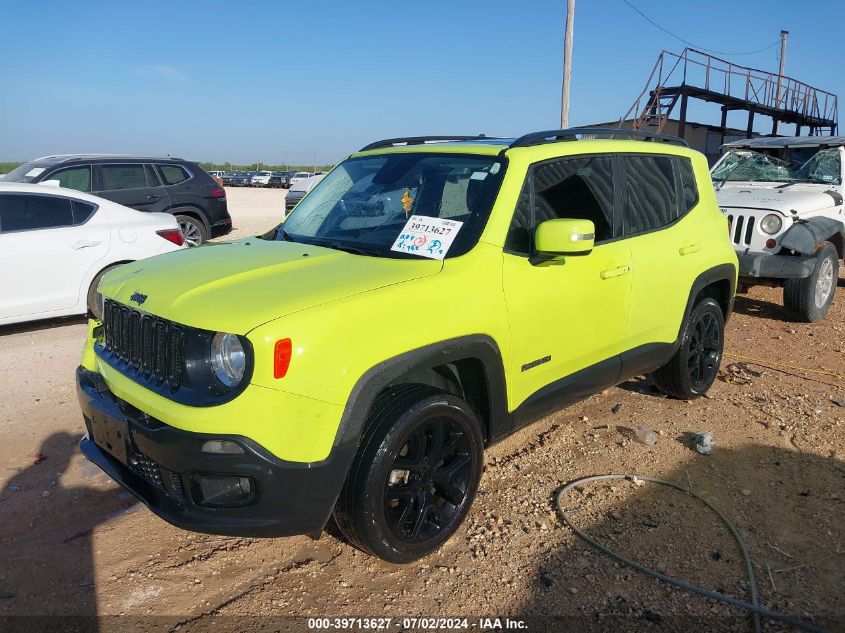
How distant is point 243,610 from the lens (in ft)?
8.85

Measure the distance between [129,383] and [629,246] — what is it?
275cm

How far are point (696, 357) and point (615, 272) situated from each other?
149cm

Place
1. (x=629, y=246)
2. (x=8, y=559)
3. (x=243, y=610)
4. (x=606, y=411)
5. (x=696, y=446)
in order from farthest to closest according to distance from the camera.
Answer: (x=606, y=411), (x=696, y=446), (x=629, y=246), (x=8, y=559), (x=243, y=610)

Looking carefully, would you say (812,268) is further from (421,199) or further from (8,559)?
(8,559)

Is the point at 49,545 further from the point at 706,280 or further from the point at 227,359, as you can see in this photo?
the point at 706,280

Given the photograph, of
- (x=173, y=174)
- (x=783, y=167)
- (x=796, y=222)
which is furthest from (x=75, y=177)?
(x=783, y=167)

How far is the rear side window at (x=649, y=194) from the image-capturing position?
157 inches

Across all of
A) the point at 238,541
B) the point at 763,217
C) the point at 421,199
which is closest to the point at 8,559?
the point at 238,541

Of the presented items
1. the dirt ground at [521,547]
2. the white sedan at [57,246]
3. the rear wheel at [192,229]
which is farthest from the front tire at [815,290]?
the rear wheel at [192,229]

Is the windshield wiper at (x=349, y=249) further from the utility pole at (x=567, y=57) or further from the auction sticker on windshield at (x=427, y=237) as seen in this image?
the utility pole at (x=567, y=57)

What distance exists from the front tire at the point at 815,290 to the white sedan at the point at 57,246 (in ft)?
22.5

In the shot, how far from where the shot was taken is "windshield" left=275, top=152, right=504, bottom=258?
10.6 ft

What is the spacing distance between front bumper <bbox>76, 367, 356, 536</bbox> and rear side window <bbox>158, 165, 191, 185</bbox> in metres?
9.37

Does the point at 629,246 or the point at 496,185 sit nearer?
the point at 496,185
